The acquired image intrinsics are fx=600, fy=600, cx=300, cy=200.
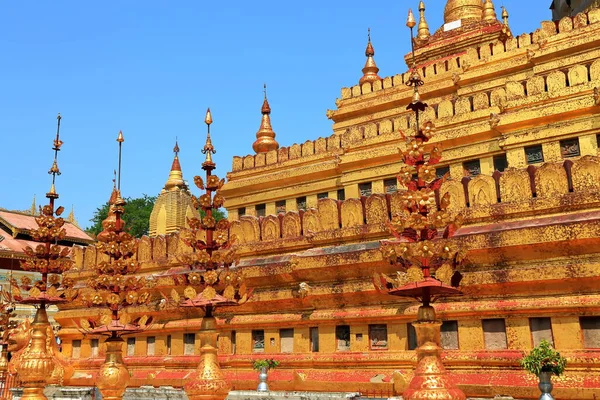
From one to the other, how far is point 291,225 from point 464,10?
1759cm

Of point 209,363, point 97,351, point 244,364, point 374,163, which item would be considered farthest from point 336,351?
point 97,351

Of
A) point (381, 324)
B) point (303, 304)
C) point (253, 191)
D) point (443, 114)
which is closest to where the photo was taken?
point (381, 324)

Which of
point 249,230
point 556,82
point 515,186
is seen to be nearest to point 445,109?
point 556,82

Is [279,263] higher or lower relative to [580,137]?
lower

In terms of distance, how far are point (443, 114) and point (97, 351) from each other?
13.8m

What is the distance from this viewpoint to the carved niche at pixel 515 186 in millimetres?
12828

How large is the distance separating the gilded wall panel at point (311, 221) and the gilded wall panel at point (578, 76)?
805cm

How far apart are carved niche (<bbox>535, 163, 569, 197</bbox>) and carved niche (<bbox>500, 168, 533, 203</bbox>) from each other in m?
0.22

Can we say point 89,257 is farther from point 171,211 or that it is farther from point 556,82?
point 556,82

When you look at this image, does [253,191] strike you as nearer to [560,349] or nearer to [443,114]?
[443,114]

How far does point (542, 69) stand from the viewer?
20.4 m

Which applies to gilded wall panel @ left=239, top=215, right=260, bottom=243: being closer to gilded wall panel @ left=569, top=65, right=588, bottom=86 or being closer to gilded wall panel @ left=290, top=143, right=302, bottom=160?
gilded wall panel @ left=290, top=143, right=302, bottom=160

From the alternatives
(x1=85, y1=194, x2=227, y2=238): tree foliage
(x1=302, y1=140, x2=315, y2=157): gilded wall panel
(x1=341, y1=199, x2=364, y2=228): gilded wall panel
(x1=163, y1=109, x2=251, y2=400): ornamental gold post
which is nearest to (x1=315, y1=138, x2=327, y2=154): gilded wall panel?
(x1=302, y1=140, x2=315, y2=157): gilded wall panel

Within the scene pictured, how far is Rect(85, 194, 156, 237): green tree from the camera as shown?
6253 centimetres
